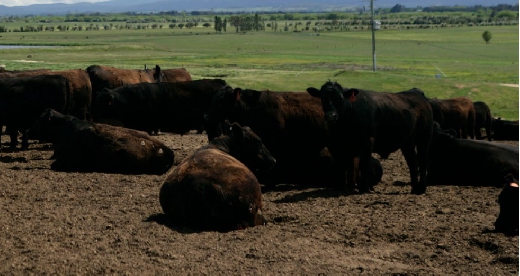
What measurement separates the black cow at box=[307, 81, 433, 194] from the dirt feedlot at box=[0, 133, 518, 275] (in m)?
0.75

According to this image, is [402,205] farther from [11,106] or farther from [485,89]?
[485,89]

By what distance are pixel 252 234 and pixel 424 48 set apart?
313 ft

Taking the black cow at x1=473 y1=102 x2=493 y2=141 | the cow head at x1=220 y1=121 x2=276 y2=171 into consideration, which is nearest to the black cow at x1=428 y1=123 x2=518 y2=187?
the cow head at x1=220 y1=121 x2=276 y2=171

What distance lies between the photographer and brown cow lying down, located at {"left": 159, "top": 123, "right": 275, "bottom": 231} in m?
10.1

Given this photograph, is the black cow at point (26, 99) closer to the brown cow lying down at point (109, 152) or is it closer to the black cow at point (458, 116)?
the brown cow lying down at point (109, 152)

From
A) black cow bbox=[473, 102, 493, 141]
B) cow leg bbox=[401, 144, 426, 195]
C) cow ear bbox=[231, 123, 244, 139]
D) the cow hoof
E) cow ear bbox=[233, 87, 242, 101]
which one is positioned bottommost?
black cow bbox=[473, 102, 493, 141]

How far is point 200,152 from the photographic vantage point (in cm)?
1145

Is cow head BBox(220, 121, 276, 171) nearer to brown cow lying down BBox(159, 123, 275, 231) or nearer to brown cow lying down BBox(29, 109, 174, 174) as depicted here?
brown cow lying down BBox(159, 123, 275, 231)

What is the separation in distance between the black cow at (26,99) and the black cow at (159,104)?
1.15m

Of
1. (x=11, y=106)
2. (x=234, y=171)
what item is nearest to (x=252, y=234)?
(x=234, y=171)

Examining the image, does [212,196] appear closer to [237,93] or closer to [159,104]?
[237,93]

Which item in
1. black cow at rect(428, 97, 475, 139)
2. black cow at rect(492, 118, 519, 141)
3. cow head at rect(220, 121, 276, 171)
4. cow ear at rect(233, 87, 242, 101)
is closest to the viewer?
cow head at rect(220, 121, 276, 171)

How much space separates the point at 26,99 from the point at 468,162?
981cm

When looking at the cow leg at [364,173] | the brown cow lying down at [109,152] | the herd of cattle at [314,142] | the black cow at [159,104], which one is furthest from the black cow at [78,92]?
the cow leg at [364,173]
